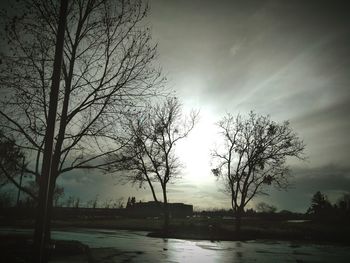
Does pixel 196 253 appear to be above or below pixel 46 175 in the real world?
below

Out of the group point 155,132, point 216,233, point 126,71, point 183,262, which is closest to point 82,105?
point 126,71

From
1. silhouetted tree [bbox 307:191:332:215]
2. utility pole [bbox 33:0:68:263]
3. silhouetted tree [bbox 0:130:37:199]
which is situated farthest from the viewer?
silhouetted tree [bbox 307:191:332:215]

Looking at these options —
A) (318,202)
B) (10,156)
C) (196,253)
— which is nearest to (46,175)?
(10,156)

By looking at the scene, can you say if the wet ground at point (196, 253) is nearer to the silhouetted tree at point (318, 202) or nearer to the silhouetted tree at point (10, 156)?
the silhouetted tree at point (10, 156)

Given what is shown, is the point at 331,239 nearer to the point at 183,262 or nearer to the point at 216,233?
the point at 216,233

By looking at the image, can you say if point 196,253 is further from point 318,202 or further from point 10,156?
point 318,202

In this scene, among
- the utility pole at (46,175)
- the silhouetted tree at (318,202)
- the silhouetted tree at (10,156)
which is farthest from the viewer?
the silhouetted tree at (318,202)

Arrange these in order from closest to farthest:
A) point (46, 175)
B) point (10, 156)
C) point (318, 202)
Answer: point (46, 175), point (10, 156), point (318, 202)

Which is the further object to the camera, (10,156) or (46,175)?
(10,156)

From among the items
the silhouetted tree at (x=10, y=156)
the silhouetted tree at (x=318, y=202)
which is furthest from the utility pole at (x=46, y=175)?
the silhouetted tree at (x=318, y=202)

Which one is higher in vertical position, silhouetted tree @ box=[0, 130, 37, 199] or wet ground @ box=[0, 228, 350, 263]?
silhouetted tree @ box=[0, 130, 37, 199]

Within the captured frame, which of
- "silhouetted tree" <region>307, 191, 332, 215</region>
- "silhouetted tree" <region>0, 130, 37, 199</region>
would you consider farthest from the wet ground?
"silhouetted tree" <region>307, 191, 332, 215</region>

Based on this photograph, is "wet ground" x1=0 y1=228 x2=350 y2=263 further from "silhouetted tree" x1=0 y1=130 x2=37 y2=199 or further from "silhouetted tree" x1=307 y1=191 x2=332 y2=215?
"silhouetted tree" x1=307 y1=191 x2=332 y2=215

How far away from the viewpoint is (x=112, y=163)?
14.1m
